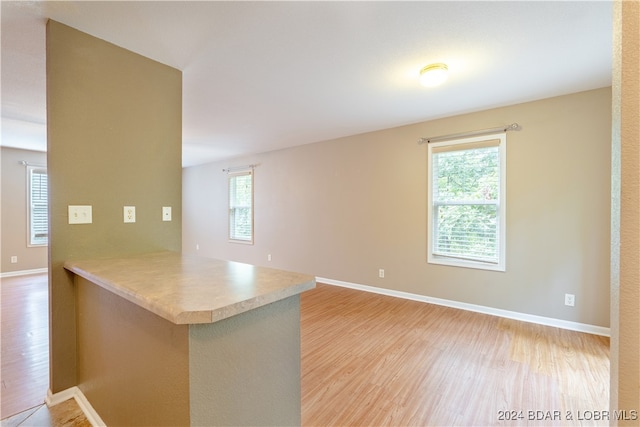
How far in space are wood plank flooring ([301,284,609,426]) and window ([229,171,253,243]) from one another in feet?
10.6

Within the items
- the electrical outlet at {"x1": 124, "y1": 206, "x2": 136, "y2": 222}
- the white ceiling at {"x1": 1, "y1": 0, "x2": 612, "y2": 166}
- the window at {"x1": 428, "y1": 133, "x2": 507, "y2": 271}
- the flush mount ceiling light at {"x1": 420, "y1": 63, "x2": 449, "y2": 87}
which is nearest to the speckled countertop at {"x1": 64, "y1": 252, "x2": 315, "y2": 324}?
the electrical outlet at {"x1": 124, "y1": 206, "x2": 136, "y2": 222}

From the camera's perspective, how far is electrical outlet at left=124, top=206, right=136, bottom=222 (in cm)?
197

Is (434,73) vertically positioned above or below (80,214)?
above

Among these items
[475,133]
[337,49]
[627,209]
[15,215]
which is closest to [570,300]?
[475,133]

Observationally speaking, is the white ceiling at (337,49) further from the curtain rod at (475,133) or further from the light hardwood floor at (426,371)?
the light hardwood floor at (426,371)

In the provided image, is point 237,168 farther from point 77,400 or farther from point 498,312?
point 498,312

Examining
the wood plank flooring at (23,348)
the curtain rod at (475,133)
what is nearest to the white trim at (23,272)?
the wood plank flooring at (23,348)

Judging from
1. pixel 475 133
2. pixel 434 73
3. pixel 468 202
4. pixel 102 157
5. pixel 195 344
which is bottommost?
pixel 195 344

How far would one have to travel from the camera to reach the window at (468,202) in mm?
3166

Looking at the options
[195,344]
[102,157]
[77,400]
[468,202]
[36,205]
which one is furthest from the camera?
[36,205]

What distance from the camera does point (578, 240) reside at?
276 cm

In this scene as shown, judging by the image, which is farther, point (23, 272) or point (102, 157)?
point (23, 272)

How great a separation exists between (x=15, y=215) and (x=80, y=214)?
5111mm

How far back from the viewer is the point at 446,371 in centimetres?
211
